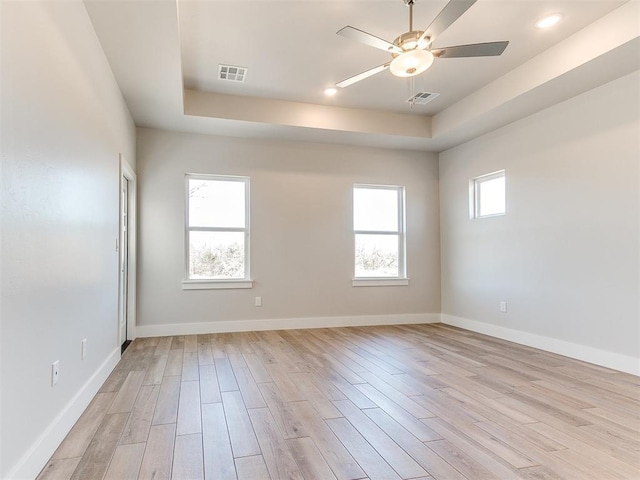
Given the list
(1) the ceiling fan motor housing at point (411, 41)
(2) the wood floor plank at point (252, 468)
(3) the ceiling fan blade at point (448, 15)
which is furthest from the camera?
(1) the ceiling fan motor housing at point (411, 41)

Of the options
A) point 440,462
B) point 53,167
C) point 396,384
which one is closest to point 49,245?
point 53,167

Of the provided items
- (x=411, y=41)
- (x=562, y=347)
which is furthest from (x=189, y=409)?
(x=562, y=347)

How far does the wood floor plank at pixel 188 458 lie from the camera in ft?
5.68

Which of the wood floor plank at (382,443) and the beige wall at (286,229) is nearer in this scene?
the wood floor plank at (382,443)

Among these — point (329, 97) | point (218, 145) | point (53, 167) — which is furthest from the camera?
point (218, 145)

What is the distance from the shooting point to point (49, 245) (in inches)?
76.2

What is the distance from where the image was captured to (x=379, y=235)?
575 centimetres

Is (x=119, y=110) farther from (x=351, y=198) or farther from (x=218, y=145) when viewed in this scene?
(x=351, y=198)

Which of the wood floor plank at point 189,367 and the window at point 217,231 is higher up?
the window at point 217,231

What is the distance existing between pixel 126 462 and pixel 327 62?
350cm

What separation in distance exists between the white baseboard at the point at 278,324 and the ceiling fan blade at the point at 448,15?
3.81 m

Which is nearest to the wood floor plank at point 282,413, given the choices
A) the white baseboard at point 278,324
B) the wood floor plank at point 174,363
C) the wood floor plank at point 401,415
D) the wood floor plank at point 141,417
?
the wood floor plank at point 401,415

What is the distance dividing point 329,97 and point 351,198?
1519 millimetres

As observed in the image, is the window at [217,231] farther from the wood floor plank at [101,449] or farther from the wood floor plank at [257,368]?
the wood floor plank at [101,449]
